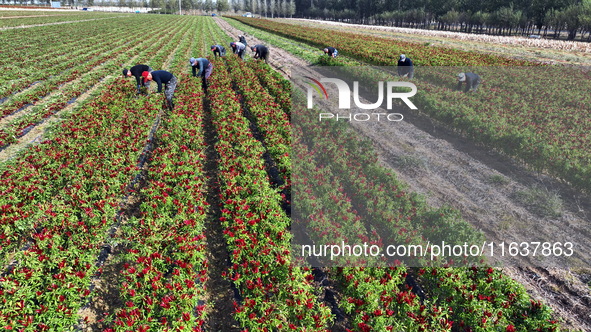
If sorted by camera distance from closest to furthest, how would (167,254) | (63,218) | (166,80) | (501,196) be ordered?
(167,254), (63,218), (501,196), (166,80)

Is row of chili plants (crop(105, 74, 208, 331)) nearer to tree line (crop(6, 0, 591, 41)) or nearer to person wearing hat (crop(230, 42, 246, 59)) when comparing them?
person wearing hat (crop(230, 42, 246, 59))

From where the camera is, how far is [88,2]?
650 feet

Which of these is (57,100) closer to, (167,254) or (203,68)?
(203,68)

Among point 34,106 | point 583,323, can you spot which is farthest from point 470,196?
point 34,106

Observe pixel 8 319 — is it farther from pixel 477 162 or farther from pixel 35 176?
pixel 477 162

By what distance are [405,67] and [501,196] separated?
14.4 m

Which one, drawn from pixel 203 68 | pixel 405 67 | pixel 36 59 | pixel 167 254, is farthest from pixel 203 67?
pixel 36 59

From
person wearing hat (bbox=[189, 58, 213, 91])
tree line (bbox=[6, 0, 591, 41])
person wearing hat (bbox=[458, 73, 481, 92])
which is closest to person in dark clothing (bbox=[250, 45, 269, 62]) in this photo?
person wearing hat (bbox=[189, 58, 213, 91])

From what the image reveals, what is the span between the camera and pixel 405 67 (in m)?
22.0

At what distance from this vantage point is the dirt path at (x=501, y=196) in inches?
257

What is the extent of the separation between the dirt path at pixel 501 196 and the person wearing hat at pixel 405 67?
7.40 meters

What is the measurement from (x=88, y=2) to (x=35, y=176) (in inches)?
9733

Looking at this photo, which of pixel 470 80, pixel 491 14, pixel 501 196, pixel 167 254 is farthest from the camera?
pixel 491 14

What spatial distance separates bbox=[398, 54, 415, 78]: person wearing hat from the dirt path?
7401 mm
